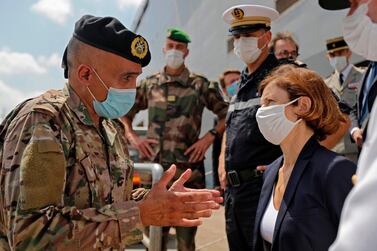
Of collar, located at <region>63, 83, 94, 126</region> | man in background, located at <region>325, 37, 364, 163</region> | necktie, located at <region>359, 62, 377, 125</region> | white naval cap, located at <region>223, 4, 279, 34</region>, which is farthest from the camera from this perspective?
man in background, located at <region>325, 37, 364, 163</region>

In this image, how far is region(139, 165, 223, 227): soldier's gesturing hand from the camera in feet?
4.39

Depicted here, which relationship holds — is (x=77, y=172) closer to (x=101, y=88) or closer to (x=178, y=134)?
(x=101, y=88)

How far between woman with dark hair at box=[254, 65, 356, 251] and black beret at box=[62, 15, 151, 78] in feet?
2.43

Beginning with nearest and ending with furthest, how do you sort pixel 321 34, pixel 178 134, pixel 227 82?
pixel 178 134 < pixel 321 34 < pixel 227 82

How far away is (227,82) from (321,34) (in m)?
1.36

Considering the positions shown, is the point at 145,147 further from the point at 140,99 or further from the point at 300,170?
the point at 300,170

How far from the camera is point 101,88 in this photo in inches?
61.4

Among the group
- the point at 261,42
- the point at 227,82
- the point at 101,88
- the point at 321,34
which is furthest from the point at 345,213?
the point at 227,82

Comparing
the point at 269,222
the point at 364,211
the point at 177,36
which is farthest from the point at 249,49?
the point at 364,211

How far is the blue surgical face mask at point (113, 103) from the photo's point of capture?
5.15 feet

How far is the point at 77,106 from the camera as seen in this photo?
1.48 m

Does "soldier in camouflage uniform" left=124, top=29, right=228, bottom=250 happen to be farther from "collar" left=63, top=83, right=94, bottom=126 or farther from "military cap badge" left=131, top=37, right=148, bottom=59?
"collar" left=63, top=83, right=94, bottom=126

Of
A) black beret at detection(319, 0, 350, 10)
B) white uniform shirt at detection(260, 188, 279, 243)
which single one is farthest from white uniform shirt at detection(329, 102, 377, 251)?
black beret at detection(319, 0, 350, 10)

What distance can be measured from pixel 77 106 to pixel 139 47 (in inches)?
13.2
